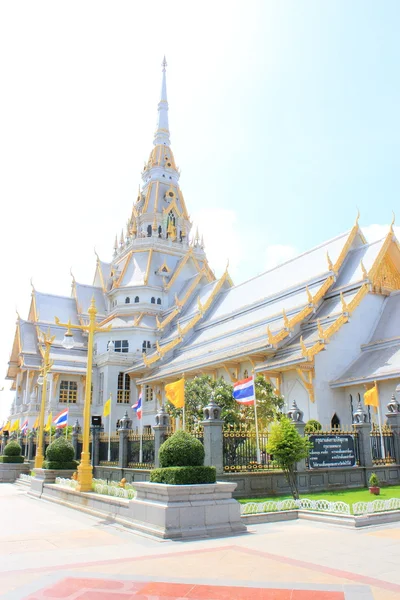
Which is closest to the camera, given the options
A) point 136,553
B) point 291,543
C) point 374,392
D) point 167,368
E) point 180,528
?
point 136,553

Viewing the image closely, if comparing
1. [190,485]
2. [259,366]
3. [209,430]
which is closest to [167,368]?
[259,366]

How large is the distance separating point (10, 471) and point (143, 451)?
13.3 metres

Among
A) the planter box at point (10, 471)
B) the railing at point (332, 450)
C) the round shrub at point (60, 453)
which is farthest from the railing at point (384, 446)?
the planter box at point (10, 471)

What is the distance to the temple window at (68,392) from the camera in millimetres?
43188

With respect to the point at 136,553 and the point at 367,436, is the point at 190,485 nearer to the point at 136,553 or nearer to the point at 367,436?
the point at 136,553

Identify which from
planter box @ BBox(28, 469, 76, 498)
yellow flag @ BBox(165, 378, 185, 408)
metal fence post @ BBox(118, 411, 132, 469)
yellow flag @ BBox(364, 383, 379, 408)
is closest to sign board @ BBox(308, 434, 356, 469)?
yellow flag @ BBox(364, 383, 379, 408)

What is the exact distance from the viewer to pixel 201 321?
42.0 m

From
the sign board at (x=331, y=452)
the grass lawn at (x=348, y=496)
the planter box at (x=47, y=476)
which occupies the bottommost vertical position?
the grass lawn at (x=348, y=496)

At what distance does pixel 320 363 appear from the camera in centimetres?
2645

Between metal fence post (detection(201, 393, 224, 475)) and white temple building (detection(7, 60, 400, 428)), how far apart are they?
1107 cm

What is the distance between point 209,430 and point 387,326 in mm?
16648

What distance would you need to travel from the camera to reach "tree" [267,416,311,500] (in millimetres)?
14289

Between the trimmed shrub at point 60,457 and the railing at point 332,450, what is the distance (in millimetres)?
10248

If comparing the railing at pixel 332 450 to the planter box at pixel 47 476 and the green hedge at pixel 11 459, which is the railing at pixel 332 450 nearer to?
the planter box at pixel 47 476
